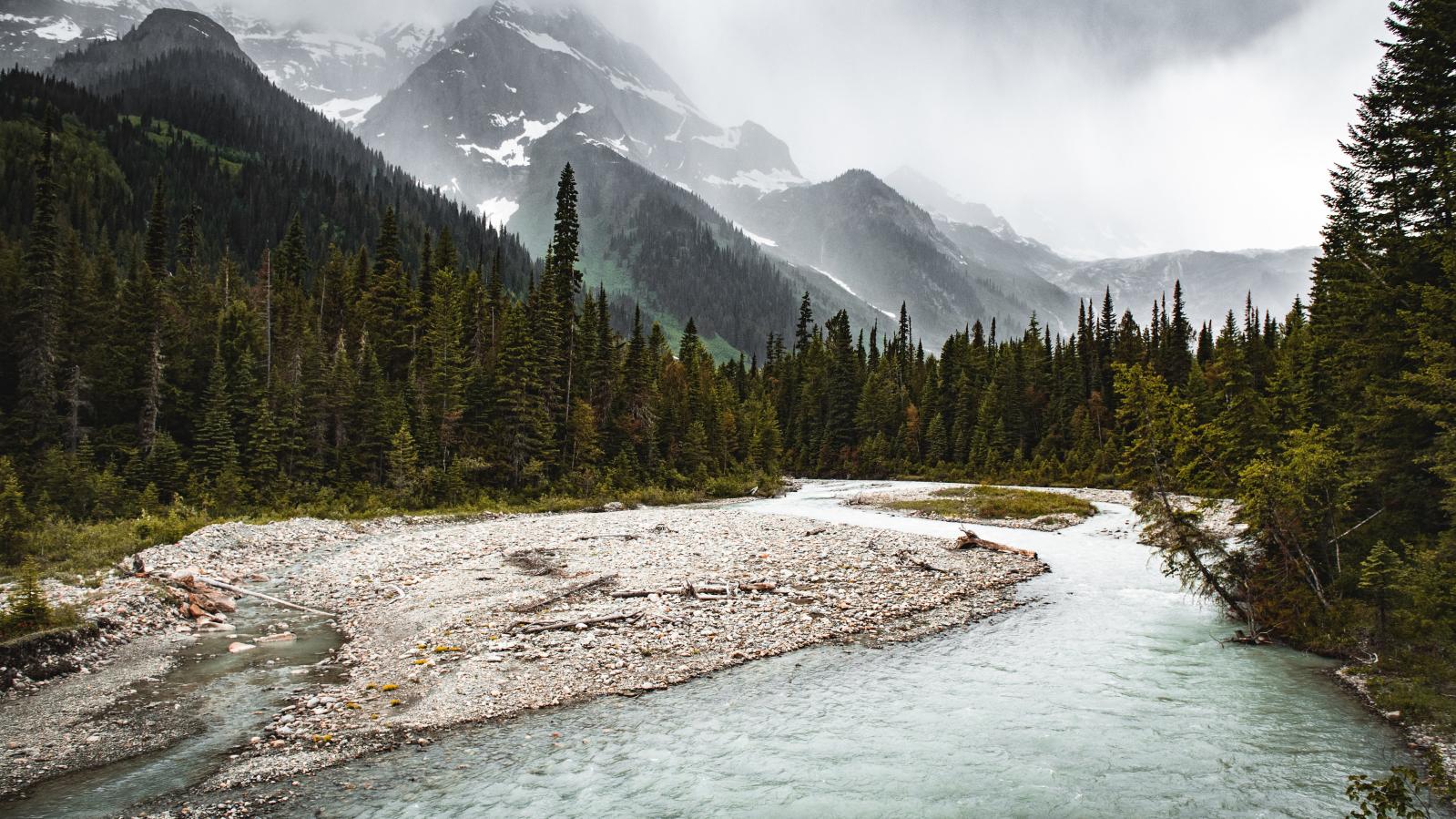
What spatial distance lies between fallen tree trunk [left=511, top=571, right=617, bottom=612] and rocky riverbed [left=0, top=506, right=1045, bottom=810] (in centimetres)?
10

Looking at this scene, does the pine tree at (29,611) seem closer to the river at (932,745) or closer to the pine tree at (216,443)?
the river at (932,745)

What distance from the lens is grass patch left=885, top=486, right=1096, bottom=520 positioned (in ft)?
152

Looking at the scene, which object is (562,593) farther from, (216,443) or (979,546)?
(216,443)

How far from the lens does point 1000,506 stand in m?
48.0

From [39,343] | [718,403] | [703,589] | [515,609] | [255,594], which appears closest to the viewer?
[515,609]

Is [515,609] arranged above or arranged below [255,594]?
above

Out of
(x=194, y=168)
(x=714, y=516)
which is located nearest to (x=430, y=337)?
(x=714, y=516)

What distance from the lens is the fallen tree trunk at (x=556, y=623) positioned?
16578 millimetres

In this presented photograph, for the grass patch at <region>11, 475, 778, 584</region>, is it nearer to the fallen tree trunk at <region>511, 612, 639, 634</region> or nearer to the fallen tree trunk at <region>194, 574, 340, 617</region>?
the fallen tree trunk at <region>194, 574, 340, 617</region>

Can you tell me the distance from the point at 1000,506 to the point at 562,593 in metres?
37.9

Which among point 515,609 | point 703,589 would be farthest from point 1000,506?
point 515,609

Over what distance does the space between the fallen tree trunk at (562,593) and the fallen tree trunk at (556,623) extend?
1194mm

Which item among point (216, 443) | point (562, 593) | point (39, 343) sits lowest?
A: point (562, 593)

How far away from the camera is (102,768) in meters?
9.67
